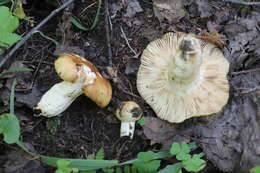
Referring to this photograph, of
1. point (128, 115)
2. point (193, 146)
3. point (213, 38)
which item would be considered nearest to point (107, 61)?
point (128, 115)

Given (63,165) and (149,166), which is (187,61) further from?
(63,165)

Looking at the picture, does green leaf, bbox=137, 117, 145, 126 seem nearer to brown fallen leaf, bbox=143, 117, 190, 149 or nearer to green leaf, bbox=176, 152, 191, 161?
brown fallen leaf, bbox=143, 117, 190, 149

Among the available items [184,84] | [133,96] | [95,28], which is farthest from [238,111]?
[95,28]

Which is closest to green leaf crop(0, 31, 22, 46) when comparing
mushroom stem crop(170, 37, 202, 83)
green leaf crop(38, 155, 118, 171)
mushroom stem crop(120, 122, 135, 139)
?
green leaf crop(38, 155, 118, 171)

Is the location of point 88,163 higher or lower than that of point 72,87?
lower

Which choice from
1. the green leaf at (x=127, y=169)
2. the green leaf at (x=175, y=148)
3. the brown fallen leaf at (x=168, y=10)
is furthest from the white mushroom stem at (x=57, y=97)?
the brown fallen leaf at (x=168, y=10)

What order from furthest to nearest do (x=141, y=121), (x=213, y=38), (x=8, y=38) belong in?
(x=213, y=38)
(x=141, y=121)
(x=8, y=38)

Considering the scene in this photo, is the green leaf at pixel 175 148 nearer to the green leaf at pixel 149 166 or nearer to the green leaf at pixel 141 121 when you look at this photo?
the green leaf at pixel 149 166
